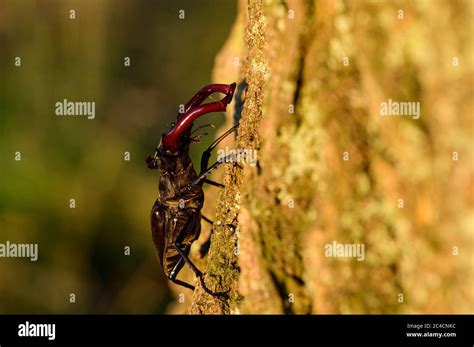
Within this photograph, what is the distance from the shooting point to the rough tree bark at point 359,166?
1.64 meters

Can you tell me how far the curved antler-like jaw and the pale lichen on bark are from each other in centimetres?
23

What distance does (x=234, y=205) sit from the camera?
2.89 m

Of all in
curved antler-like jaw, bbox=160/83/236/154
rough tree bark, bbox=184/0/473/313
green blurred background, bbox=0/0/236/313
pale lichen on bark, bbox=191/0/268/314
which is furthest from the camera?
green blurred background, bbox=0/0/236/313

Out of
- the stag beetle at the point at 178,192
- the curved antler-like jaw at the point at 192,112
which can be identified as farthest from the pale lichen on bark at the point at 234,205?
the stag beetle at the point at 178,192

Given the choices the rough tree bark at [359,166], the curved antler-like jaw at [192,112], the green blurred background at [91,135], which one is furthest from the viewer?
the green blurred background at [91,135]

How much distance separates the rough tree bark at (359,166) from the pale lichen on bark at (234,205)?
9 cm

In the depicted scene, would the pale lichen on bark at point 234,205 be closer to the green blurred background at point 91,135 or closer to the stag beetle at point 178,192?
the stag beetle at point 178,192

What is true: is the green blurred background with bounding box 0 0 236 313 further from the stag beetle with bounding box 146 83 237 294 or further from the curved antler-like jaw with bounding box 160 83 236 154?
the curved antler-like jaw with bounding box 160 83 236 154

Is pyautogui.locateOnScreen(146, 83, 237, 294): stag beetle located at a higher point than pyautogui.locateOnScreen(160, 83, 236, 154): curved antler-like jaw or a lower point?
lower

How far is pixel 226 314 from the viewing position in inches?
99.3

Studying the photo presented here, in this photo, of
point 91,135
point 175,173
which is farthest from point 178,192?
point 91,135

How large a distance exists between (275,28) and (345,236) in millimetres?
819

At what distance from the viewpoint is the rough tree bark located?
164 centimetres

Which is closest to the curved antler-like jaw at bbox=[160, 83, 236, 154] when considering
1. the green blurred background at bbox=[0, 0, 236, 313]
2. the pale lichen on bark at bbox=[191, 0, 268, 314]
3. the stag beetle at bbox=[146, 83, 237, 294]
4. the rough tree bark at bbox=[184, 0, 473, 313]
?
the stag beetle at bbox=[146, 83, 237, 294]
